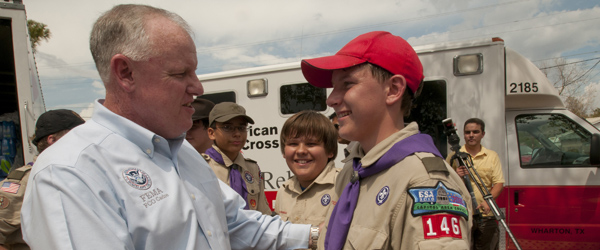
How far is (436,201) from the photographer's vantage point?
1270 mm

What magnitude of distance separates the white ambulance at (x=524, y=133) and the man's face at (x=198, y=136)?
2133 mm

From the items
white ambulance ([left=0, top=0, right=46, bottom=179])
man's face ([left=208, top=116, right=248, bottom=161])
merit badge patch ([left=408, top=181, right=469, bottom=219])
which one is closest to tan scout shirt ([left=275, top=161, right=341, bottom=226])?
man's face ([left=208, top=116, right=248, bottom=161])

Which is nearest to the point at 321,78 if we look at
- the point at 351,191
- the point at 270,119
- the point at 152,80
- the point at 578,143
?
the point at 351,191

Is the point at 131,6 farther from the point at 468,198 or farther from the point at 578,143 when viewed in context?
the point at 578,143

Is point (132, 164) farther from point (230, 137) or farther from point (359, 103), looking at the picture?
point (230, 137)

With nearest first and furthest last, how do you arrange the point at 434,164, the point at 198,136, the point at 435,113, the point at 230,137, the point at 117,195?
the point at 117,195, the point at 434,164, the point at 230,137, the point at 198,136, the point at 435,113

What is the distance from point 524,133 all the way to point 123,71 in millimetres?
5214

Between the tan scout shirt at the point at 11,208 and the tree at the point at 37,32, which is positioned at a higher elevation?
the tree at the point at 37,32

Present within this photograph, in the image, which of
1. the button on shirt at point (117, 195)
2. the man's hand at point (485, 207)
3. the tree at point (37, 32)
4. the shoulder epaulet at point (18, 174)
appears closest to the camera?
the button on shirt at point (117, 195)

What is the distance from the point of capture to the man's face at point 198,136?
12.0ft

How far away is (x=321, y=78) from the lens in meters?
1.88

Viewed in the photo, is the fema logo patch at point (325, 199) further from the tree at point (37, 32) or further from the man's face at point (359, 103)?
the tree at point (37, 32)

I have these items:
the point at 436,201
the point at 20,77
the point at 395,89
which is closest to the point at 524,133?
the point at 395,89

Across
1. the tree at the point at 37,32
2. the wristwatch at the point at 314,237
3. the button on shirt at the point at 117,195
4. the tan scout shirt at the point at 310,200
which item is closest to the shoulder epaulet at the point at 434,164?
the button on shirt at the point at 117,195
